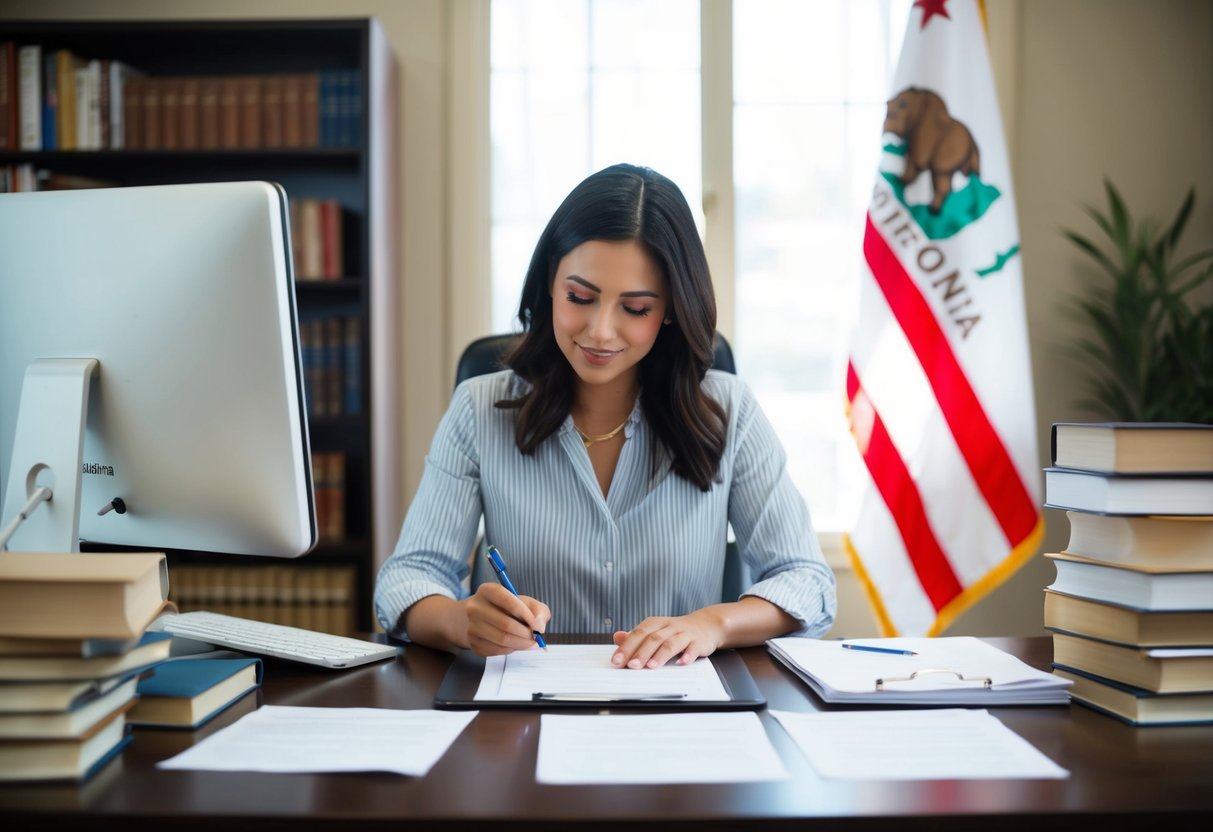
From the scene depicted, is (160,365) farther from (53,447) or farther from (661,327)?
(661,327)

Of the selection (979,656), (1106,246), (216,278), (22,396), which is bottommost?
(979,656)

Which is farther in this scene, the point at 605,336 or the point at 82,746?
the point at 605,336

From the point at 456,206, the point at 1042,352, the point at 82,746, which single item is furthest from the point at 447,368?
the point at 82,746

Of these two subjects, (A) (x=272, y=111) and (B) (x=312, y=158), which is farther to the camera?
(B) (x=312, y=158)

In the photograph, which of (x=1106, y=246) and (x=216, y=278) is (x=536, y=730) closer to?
(x=216, y=278)

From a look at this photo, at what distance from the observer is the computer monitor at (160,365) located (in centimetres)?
94

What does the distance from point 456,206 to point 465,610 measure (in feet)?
6.42

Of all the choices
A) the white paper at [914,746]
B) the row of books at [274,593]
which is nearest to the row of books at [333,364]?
the row of books at [274,593]

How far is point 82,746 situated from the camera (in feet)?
2.37

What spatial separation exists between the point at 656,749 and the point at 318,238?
2.18m

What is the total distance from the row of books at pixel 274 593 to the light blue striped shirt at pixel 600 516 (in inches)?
48.1

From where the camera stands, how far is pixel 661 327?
1.53 m

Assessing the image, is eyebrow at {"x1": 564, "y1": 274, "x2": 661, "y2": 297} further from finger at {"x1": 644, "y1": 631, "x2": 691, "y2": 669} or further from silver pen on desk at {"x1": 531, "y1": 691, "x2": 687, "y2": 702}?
silver pen on desk at {"x1": 531, "y1": 691, "x2": 687, "y2": 702}

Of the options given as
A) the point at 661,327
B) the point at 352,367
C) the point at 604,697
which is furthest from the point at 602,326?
the point at 352,367
